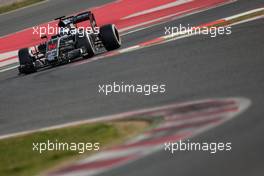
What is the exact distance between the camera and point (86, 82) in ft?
47.1

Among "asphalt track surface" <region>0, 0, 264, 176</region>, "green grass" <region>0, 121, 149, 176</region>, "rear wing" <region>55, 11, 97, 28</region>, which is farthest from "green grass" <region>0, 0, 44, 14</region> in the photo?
"green grass" <region>0, 121, 149, 176</region>

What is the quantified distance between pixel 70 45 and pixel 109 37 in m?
0.95

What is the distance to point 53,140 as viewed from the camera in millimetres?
10203

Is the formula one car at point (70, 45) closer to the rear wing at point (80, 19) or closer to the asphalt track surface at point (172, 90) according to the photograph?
the rear wing at point (80, 19)

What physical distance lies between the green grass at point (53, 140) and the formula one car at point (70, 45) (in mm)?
6325

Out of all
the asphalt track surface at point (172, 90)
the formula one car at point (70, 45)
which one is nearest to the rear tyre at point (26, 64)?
the formula one car at point (70, 45)

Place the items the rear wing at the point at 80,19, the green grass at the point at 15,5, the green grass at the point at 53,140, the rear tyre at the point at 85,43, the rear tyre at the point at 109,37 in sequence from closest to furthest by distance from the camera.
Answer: the green grass at the point at 53,140, the rear tyre at the point at 85,43, the rear tyre at the point at 109,37, the rear wing at the point at 80,19, the green grass at the point at 15,5

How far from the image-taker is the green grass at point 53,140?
30.0ft

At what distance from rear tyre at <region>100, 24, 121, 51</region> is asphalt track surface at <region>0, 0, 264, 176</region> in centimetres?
81

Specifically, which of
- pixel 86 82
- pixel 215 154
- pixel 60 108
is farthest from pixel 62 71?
pixel 215 154

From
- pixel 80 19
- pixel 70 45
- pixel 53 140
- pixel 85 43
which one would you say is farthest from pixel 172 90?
pixel 80 19

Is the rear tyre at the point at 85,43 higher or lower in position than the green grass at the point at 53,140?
lower

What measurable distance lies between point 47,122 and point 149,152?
365 centimetres

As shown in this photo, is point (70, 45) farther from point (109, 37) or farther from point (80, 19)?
point (109, 37)
